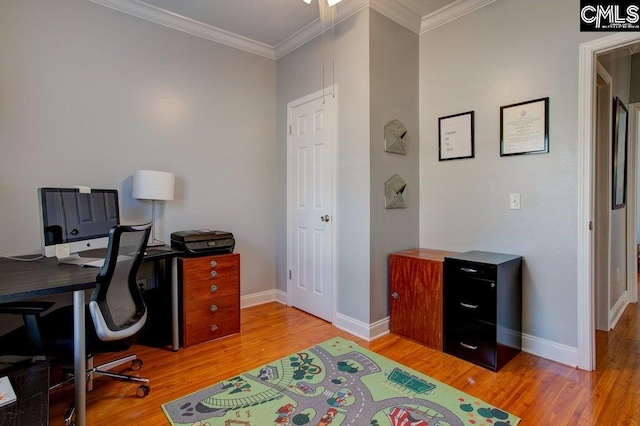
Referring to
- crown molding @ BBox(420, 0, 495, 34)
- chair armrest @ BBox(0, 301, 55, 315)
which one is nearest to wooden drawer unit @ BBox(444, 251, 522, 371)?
crown molding @ BBox(420, 0, 495, 34)

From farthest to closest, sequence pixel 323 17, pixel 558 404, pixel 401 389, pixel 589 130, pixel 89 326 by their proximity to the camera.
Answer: pixel 323 17
pixel 589 130
pixel 401 389
pixel 558 404
pixel 89 326

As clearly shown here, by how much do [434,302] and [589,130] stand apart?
154cm

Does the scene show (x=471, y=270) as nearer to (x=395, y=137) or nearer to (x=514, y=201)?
(x=514, y=201)

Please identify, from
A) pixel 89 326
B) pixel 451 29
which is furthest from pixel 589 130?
pixel 89 326

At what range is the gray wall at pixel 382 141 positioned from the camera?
8.87 ft

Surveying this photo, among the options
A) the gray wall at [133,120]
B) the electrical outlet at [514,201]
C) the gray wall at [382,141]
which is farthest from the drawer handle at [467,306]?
the gray wall at [133,120]

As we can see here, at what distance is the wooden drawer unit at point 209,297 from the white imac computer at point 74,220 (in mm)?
604

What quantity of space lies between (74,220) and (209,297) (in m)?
1.09

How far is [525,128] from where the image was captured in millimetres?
2418

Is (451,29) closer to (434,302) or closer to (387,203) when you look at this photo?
(387,203)

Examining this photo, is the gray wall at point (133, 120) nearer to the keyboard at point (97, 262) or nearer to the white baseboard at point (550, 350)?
the keyboard at point (97, 262)

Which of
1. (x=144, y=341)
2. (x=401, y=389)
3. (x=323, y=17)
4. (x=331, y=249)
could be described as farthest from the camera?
(x=331, y=249)

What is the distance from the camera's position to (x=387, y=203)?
280 centimetres

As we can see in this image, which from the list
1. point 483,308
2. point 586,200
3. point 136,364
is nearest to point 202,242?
point 136,364
